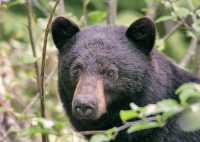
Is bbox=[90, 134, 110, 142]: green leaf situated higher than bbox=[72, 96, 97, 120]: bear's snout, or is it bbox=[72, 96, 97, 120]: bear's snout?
Result: bbox=[90, 134, 110, 142]: green leaf

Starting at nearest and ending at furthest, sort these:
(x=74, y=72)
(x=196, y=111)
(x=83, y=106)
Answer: (x=196, y=111)
(x=83, y=106)
(x=74, y=72)

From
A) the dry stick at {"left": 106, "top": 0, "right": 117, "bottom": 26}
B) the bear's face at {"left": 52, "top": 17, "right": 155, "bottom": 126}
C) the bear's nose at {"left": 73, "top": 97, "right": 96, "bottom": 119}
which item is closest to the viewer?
the bear's nose at {"left": 73, "top": 97, "right": 96, "bottom": 119}

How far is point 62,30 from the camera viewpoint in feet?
18.6

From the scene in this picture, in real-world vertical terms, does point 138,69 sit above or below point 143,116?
below

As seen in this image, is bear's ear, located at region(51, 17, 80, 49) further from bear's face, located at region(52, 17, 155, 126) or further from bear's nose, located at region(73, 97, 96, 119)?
bear's nose, located at region(73, 97, 96, 119)

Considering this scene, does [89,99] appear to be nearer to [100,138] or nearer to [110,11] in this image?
[100,138]

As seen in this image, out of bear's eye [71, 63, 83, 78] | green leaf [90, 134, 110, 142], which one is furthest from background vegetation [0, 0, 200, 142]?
bear's eye [71, 63, 83, 78]

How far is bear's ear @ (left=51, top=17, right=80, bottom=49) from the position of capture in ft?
18.6

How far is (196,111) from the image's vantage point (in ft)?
12.0

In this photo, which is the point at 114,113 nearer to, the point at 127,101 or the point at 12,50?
the point at 127,101

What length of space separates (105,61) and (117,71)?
124 mm

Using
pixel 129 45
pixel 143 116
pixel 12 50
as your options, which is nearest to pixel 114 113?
pixel 129 45

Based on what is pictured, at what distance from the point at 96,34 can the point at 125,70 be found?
38 centimetres

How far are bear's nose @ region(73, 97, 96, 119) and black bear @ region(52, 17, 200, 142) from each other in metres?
0.19
